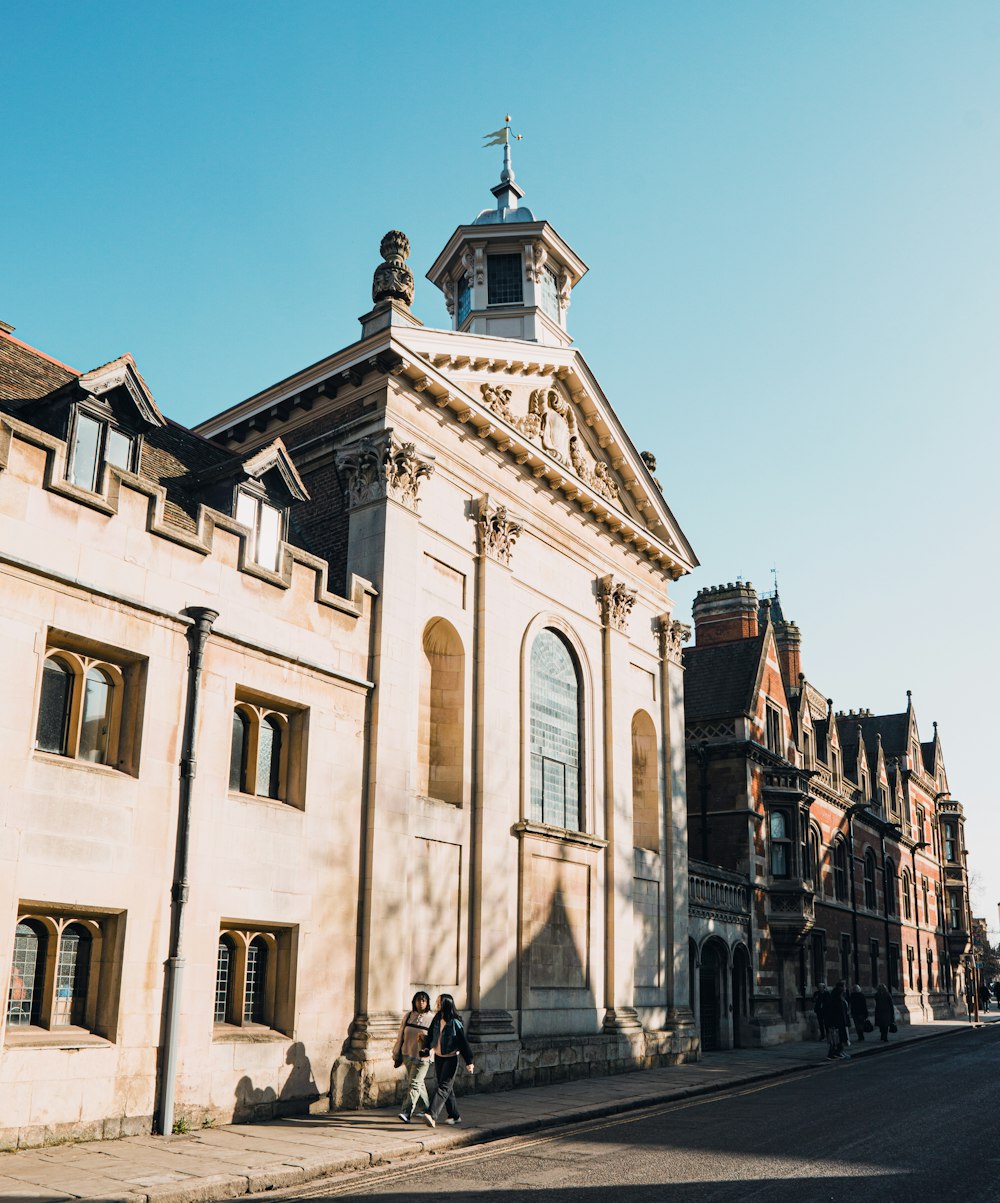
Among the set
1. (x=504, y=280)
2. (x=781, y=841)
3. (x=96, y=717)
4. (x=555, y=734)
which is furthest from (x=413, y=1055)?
(x=781, y=841)

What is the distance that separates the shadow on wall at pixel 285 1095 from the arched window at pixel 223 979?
0.92 meters

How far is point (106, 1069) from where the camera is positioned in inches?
499

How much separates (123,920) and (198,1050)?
2.07m

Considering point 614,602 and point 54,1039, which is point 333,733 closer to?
point 54,1039

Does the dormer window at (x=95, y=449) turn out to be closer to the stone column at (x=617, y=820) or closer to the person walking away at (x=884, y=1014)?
the stone column at (x=617, y=820)

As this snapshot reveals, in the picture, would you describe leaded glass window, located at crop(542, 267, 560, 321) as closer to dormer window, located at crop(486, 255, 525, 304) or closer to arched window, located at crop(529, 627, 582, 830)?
dormer window, located at crop(486, 255, 525, 304)

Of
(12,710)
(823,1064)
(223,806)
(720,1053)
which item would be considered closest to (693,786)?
(720,1053)

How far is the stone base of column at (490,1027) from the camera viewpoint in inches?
739

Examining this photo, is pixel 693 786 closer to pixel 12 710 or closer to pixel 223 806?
pixel 223 806

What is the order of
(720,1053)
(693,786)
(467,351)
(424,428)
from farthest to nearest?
(693,786), (720,1053), (467,351), (424,428)

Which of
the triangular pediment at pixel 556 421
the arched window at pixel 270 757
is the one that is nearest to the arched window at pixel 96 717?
the arched window at pixel 270 757

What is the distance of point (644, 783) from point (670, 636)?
3.87 meters

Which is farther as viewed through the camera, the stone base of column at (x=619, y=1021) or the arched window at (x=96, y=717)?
the stone base of column at (x=619, y=1021)

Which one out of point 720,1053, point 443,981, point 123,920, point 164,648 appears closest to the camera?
point 123,920
